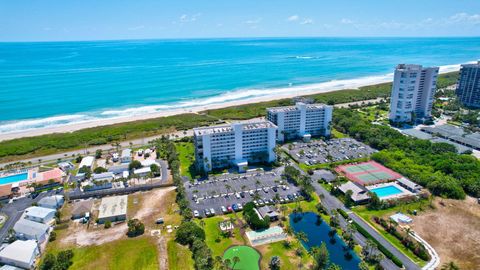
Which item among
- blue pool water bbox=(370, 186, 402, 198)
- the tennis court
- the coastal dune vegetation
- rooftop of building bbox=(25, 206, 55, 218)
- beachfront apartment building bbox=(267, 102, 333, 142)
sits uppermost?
beachfront apartment building bbox=(267, 102, 333, 142)

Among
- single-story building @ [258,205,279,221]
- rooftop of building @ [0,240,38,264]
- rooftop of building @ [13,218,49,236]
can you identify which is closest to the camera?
rooftop of building @ [0,240,38,264]

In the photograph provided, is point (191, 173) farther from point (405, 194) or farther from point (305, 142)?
point (405, 194)

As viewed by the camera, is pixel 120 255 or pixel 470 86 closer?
pixel 120 255

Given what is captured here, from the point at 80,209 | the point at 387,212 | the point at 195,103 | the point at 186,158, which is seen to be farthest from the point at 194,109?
the point at 387,212

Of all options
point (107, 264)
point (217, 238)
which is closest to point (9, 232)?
point (107, 264)

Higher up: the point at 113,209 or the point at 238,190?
the point at 113,209

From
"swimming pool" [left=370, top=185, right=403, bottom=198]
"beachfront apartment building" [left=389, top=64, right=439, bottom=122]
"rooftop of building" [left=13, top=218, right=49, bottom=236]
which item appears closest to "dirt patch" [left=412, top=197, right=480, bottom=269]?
"swimming pool" [left=370, top=185, right=403, bottom=198]

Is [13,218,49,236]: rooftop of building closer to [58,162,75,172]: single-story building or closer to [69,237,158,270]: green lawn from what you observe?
[69,237,158,270]: green lawn

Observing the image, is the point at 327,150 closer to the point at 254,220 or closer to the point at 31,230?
the point at 254,220
